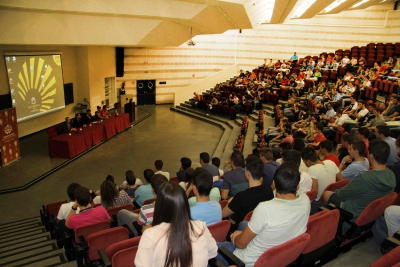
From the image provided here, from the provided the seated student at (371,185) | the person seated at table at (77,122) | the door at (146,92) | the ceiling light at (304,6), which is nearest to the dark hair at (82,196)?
the seated student at (371,185)

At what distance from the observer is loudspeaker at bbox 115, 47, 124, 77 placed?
16.5 m

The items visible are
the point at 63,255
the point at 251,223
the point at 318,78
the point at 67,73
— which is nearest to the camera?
the point at 251,223

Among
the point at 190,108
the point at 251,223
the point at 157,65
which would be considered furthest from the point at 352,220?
the point at 157,65

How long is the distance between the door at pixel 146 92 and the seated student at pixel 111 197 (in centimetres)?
1430

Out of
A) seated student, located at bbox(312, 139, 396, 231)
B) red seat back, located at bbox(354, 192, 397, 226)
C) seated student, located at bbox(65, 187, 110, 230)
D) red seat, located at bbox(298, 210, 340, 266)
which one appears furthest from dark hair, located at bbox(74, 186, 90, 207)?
red seat back, located at bbox(354, 192, 397, 226)

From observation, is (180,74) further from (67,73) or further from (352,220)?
(352,220)

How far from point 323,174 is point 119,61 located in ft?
47.4

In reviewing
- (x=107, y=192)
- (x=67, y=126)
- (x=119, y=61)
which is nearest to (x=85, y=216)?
(x=107, y=192)

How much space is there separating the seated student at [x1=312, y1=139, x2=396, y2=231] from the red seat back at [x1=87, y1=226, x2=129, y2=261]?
2.18m

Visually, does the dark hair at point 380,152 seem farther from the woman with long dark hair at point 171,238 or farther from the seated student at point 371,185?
the woman with long dark hair at point 171,238

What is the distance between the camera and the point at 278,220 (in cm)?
225

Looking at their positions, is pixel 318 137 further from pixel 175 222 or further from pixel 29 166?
pixel 29 166

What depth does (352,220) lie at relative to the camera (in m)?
3.15

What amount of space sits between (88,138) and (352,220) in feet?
29.7
